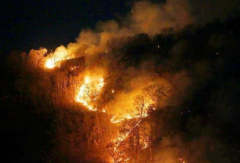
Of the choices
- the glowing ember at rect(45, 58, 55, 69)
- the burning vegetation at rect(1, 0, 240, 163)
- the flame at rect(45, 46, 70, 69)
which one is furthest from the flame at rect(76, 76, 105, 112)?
the flame at rect(45, 46, 70, 69)

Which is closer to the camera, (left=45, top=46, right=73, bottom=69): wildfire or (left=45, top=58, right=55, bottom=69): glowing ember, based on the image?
(left=45, top=58, right=55, bottom=69): glowing ember

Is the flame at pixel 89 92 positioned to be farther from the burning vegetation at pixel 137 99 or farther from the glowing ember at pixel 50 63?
the glowing ember at pixel 50 63

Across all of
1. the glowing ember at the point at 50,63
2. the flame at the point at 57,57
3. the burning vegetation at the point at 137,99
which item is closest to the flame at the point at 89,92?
the burning vegetation at the point at 137,99

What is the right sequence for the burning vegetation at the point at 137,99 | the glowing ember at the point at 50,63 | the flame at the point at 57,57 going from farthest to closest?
1. the flame at the point at 57,57
2. the glowing ember at the point at 50,63
3. the burning vegetation at the point at 137,99

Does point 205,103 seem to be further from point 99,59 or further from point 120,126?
point 99,59

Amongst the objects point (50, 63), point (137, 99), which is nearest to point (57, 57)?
point (50, 63)

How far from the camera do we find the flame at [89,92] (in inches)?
630

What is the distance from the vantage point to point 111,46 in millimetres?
22781

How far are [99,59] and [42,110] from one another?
6.42 m

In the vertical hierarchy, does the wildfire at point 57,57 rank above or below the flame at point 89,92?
above

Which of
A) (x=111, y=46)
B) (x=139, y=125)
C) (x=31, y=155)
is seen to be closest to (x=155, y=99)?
(x=139, y=125)

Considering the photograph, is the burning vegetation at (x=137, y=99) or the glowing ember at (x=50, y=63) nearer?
the burning vegetation at (x=137, y=99)

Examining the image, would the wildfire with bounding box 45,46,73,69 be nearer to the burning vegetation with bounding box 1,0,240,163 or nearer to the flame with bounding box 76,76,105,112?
the burning vegetation with bounding box 1,0,240,163

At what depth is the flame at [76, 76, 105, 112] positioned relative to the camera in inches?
630
